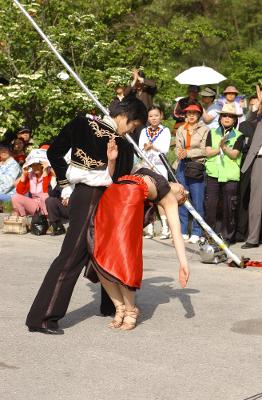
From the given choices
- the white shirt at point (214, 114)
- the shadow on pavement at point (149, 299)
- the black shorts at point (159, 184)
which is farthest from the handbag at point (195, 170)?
the black shorts at point (159, 184)

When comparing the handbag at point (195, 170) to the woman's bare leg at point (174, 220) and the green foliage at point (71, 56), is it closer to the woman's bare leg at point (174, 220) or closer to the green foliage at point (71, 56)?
the green foliage at point (71, 56)

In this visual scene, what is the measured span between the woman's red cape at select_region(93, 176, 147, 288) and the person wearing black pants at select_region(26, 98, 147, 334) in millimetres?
128

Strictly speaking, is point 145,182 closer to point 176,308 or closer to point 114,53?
point 176,308

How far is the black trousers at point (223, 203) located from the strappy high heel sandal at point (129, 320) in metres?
4.49

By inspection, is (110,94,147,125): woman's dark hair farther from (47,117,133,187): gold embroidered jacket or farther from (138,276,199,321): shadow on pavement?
(138,276,199,321): shadow on pavement

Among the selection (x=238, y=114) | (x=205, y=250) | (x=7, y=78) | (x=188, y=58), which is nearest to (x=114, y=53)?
(x=7, y=78)

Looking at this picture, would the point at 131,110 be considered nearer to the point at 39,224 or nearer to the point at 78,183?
the point at 78,183

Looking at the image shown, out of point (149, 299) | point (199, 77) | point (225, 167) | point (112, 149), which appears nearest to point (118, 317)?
point (149, 299)

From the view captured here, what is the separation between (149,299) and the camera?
27.2 feet

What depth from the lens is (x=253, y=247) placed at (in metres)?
11.4

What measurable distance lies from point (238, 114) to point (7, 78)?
6114 millimetres

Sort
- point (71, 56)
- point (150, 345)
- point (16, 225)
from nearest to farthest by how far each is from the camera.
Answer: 1. point (150, 345)
2. point (16, 225)
3. point (71, 56)

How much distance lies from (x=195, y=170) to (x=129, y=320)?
481 centimetres

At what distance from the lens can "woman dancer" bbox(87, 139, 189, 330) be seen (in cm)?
683
